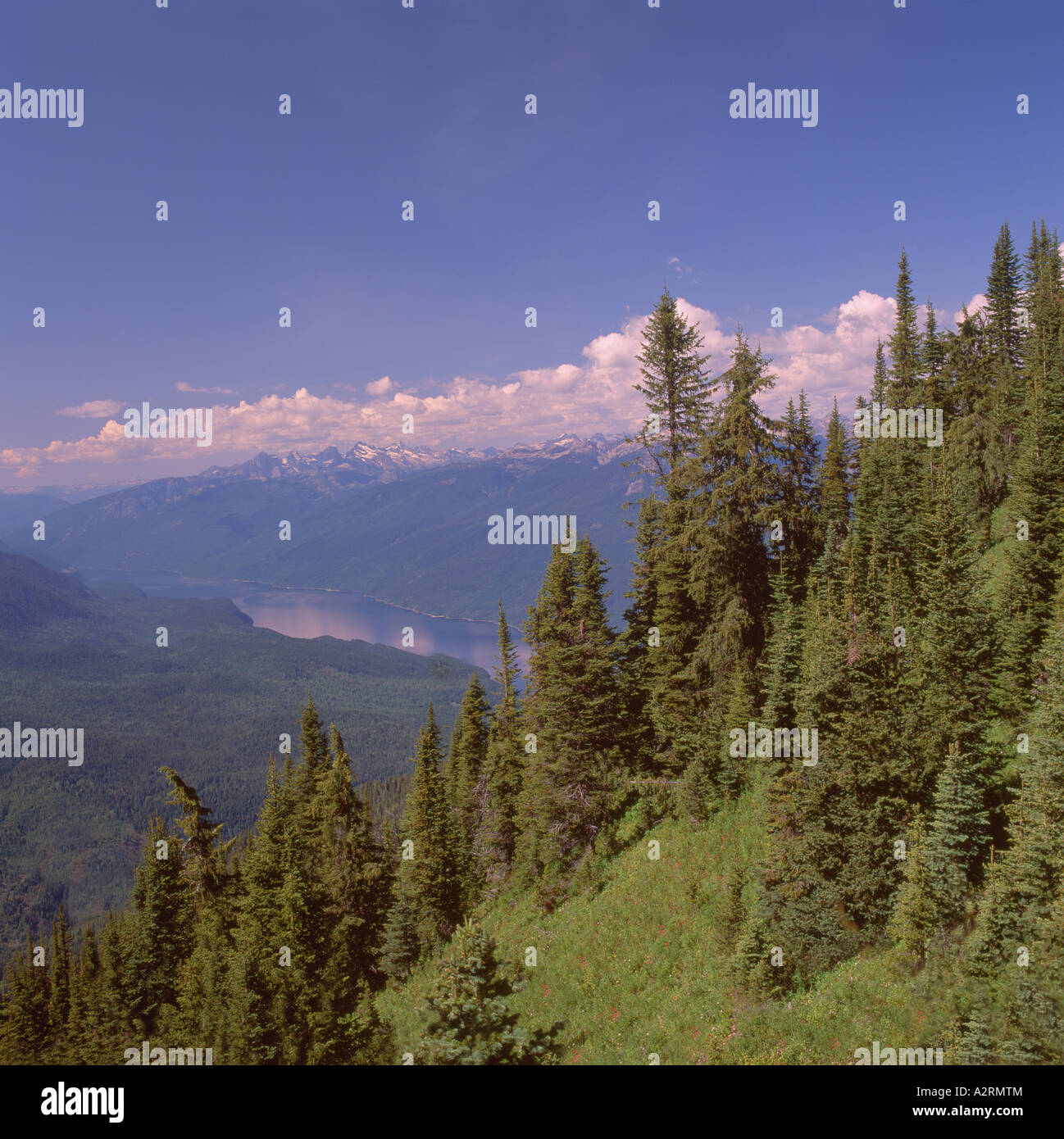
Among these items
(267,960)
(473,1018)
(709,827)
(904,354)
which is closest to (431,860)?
(267,960)

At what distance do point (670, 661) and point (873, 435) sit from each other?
32711 millimetres

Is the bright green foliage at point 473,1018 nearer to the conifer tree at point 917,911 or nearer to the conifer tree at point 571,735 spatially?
the conifer tree at point 917,911

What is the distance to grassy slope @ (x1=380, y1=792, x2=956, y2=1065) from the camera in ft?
47.5

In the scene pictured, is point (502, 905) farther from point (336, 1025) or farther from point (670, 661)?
point (670, 661)

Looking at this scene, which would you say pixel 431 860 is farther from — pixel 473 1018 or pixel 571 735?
pixel 473 1018

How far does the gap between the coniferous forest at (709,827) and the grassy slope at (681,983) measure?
104mm

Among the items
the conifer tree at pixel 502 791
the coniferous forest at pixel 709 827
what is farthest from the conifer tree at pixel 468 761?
the conifer tree at pixel 502 791

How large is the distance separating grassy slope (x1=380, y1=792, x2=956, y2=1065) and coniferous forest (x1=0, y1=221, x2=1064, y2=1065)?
0.10 m

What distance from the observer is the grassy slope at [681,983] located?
14484 millimetres

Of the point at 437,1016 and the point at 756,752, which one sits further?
the point at 756,752

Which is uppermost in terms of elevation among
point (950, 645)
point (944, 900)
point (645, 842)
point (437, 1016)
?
point (950, 645)

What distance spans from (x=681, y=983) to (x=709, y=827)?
720cm

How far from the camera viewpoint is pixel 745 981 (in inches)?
666

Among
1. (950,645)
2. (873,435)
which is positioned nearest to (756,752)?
(950,645)
